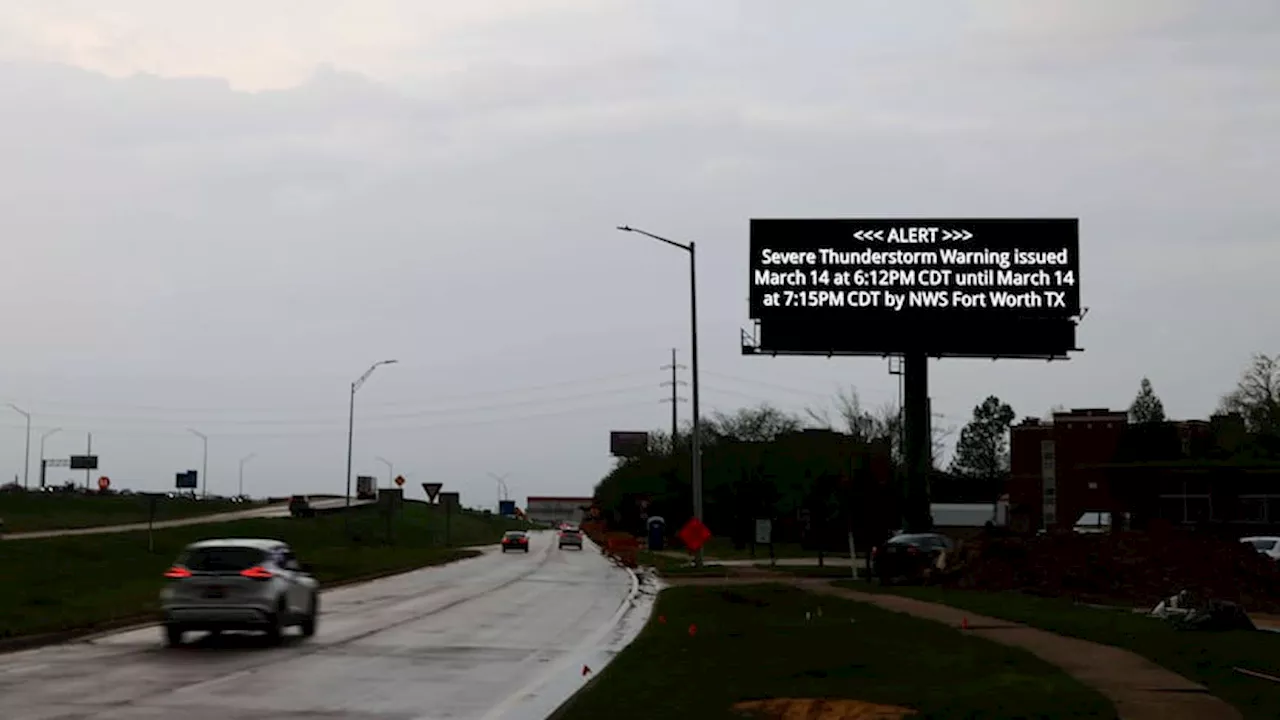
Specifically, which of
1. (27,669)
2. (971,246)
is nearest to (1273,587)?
(971,246)

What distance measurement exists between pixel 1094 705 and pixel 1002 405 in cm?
18847

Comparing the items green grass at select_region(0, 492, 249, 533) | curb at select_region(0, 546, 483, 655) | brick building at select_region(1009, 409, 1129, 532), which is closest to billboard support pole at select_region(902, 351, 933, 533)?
curb at select_region(0, 546, 483, 655)

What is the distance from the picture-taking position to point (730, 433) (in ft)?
541

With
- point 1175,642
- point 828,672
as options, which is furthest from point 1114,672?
point 1175,642

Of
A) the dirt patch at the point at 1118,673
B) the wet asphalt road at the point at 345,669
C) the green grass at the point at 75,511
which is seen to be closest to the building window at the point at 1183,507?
the green grass at the point at 75,511

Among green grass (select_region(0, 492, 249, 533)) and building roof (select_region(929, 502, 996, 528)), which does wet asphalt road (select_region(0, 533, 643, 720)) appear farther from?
building roof (select_region(929, 502, 996, 528))

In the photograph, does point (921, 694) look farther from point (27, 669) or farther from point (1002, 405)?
point (1002, 405)

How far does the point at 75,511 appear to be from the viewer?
357 feet

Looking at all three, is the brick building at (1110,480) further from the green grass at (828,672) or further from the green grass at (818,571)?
the green grass at (828,672)

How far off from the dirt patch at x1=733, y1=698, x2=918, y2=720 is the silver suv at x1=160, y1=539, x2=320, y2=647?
472 inches

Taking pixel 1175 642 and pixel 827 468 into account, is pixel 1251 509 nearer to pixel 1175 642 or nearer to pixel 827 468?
pixel 827 468

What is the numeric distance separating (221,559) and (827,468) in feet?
150

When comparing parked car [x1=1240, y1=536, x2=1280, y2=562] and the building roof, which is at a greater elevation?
the building roof

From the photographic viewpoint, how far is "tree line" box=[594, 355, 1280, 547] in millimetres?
63269
